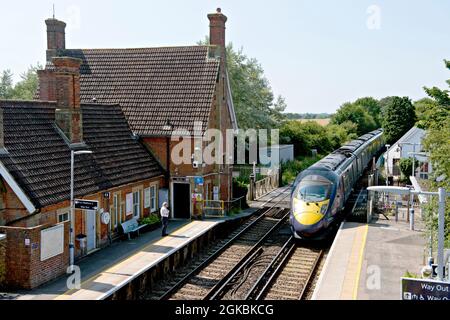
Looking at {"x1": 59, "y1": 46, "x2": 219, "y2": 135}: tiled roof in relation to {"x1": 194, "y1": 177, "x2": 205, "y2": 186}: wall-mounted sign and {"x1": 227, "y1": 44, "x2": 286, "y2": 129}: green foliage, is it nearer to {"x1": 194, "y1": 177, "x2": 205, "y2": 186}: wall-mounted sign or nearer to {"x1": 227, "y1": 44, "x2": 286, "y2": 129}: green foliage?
{"x1": 194, "y1": 177, "x2": 205, "y2": 186}: wall-mounted sign

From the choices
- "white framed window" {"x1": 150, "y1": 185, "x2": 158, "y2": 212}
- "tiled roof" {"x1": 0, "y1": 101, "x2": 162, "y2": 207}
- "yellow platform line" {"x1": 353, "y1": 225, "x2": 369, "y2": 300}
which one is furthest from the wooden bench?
"yellow platform line" {"x1": 353, "y1": 225, "x2": 369, "y2": 300}

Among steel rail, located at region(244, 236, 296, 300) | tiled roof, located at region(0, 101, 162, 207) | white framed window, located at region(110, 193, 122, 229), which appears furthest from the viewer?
white framed window, located at region(110, 193, 122, 229)

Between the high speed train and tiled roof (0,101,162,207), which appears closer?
tiled roof (0,101,162,207)

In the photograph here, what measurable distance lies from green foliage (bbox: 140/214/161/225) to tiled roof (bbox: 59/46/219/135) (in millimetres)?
4494

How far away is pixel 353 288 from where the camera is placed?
15.3 m

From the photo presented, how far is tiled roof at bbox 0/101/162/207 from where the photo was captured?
56.6 ft

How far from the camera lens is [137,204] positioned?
79.0ft

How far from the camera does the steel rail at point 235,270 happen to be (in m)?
16.9

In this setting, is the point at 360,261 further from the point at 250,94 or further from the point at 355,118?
the point at 355,118

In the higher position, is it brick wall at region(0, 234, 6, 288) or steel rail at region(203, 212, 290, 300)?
brick wall at region(0, 234, 6, 288)

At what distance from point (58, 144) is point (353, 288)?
12.3m

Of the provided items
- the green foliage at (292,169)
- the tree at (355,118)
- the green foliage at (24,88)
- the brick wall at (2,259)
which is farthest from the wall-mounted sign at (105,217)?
the tree at (355,118)

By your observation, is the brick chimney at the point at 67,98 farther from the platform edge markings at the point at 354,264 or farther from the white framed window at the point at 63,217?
the platform edge markings at the point at 354,264
